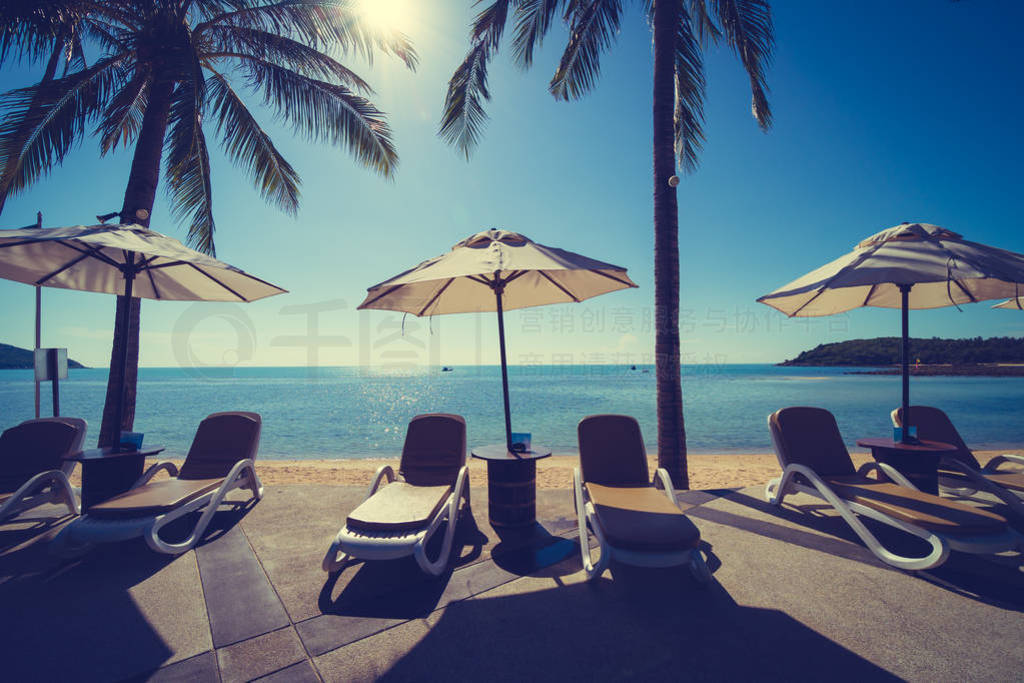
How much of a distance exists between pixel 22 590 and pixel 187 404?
3885 centimetres

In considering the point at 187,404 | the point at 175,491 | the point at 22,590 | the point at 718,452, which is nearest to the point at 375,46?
the point at 175,491

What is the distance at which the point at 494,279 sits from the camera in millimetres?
4816

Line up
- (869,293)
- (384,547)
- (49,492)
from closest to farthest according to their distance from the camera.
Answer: (384,547), (49,492), (869,293)

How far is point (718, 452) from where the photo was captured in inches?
600

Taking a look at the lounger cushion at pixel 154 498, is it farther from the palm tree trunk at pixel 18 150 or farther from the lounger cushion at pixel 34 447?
the palm tree trunk at pixel 18 150

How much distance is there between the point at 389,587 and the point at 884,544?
180 inches

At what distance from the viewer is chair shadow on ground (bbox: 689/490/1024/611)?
3.24 metres

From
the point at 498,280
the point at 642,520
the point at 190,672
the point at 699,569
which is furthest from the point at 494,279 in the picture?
the point at 190,672

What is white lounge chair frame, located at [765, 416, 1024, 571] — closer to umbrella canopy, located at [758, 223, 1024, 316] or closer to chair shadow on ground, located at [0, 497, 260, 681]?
umbrella canopy, located at [758, 223, 1024, 316]

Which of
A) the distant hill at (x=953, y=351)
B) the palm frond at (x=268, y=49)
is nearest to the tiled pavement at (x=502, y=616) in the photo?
the palm frond at (x=268, y=49)

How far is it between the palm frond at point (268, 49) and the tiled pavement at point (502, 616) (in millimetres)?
8087

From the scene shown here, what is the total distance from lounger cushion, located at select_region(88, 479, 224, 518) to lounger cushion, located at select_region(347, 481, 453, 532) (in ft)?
5.81

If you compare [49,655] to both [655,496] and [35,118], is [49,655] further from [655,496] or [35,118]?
[35,118]

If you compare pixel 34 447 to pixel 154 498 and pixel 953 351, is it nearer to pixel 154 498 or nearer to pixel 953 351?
pixel 154 498
